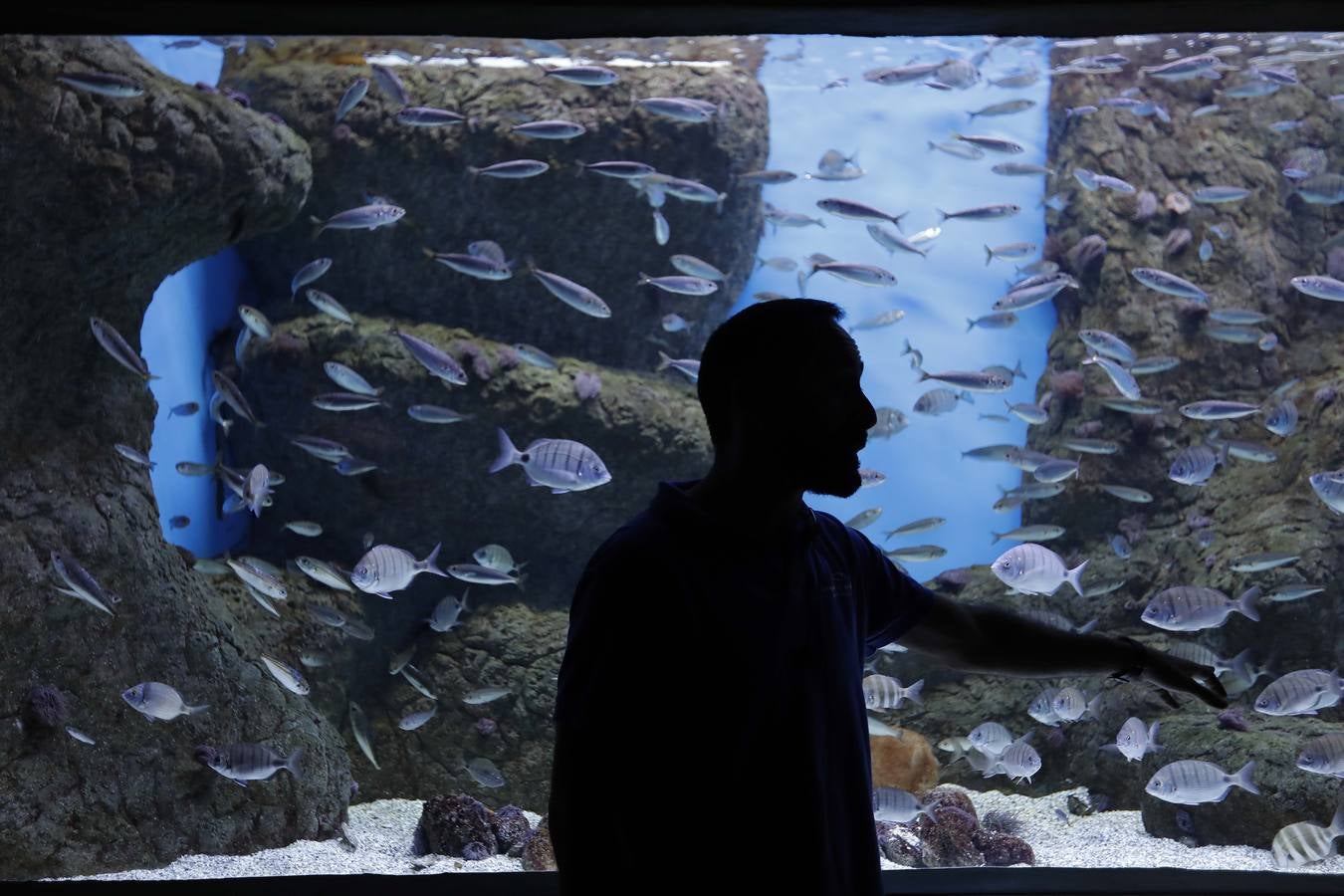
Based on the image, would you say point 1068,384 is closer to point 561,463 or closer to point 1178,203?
point 1178,203

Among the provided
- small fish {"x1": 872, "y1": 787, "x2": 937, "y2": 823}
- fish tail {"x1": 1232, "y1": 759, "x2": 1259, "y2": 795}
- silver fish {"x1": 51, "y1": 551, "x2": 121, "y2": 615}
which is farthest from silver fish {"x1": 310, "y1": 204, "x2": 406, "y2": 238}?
fish tail {"x1": 1232, "y1": 759, "x2": 1259, "y2": 795}

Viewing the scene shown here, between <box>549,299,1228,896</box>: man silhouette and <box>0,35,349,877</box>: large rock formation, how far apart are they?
4.94m

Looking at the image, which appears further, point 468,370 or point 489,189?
point 489,189

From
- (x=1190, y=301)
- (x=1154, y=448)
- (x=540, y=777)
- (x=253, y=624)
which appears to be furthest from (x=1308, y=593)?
(x=253, y=624)

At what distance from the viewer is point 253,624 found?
7.28 meters

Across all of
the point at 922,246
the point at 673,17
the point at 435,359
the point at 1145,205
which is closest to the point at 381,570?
the point at 435,359

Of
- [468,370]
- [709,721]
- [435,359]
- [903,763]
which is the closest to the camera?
[709,721]

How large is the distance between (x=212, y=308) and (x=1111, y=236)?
9.27 meters

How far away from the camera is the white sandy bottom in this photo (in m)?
5.31

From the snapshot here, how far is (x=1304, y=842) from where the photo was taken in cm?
499

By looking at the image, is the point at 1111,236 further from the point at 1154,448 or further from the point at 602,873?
the point at 602,873

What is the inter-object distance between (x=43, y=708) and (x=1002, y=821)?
6.02 meters

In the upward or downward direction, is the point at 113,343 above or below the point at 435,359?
above

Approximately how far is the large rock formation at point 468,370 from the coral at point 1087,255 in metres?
3.67
